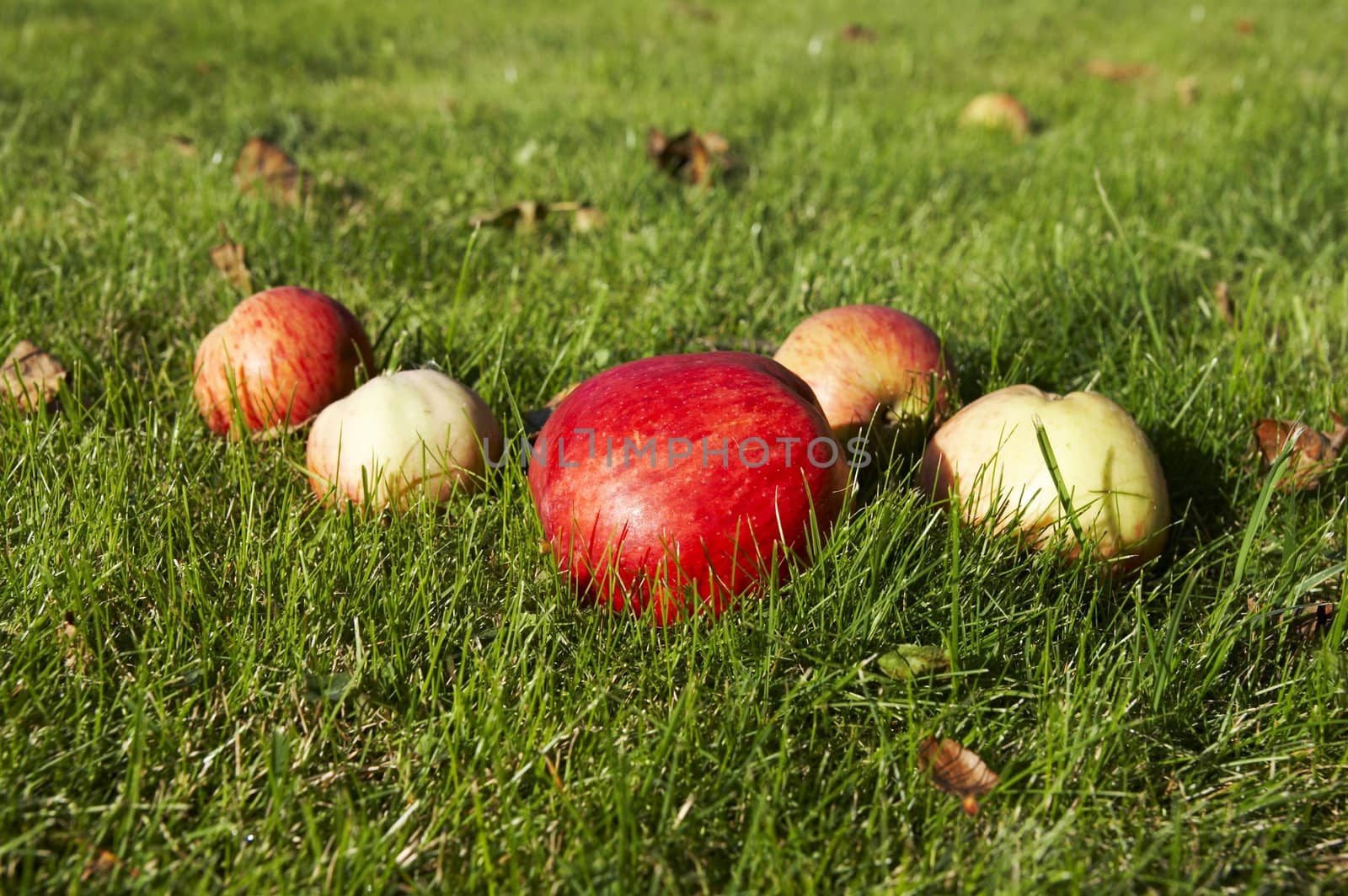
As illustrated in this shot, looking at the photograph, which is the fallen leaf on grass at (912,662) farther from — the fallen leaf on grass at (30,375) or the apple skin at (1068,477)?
the fallen leaf on grass at (30,375)

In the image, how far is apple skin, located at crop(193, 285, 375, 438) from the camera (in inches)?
92.7

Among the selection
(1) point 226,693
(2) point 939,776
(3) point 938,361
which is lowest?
(2) point 939,776

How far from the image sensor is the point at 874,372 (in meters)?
2.32

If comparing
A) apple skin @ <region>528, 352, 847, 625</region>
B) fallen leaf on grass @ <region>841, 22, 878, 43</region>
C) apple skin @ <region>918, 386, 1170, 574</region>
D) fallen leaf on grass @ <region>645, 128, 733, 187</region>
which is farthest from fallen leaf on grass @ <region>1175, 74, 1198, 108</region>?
Result: apple skin @ <region>528, 352, 847, 625</region>

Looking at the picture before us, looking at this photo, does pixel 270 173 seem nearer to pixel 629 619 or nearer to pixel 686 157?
pixel 686 157

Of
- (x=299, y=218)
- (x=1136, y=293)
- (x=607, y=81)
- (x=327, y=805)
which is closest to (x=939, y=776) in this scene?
(x=327, y=805)

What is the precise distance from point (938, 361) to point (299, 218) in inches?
87.7

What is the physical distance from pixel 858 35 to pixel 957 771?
6.10m

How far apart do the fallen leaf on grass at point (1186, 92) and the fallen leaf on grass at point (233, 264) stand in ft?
15.5

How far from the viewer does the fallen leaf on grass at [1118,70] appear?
6270mm

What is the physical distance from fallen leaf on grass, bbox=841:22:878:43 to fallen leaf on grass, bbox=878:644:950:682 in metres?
5.70

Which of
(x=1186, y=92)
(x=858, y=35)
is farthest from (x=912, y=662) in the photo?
(x=858, y=35)

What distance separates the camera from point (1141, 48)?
679 centimetres

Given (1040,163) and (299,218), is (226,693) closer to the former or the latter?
(299,218)
